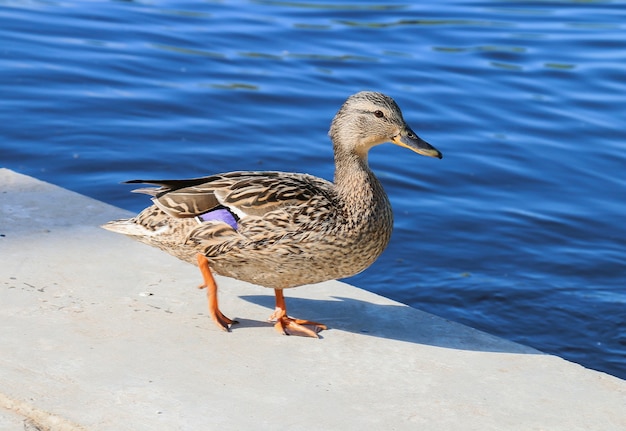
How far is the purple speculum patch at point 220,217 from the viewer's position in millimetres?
4789

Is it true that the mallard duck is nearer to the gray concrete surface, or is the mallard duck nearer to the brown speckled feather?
the brown speckled feather

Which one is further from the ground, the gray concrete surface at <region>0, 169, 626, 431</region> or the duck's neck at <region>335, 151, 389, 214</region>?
the duck's neck at <region>335, 151, 389, 214</region>

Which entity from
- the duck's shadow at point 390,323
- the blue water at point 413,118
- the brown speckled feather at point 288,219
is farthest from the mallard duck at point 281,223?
the blue water at point 413,118

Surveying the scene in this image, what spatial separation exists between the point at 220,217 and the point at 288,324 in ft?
1.82

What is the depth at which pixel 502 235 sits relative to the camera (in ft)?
24.7

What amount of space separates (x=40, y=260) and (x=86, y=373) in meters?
1.16

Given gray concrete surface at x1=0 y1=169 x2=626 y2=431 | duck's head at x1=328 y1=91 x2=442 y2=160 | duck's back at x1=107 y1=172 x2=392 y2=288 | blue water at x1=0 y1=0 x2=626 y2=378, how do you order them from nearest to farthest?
gray concrete surface at x1=0 y1=169 x2=626 y2=431 → duck's back at x1=107 y1=172 x2=392 y2=288 → duck's head at x1=328 y1=91 x2=442 y2=160 → blue water at x1=0 y1=0 x2=626 y2=378

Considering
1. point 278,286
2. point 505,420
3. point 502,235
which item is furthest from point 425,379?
point 502,235

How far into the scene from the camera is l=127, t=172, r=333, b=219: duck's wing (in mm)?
4781

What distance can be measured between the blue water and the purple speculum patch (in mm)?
1991

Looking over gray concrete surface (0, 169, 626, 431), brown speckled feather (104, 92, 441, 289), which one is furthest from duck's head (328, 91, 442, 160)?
gray concrete surface (0, 169, 626, 431)

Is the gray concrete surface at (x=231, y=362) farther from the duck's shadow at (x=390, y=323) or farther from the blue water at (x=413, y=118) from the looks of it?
the blue water at (x=413, y=118)

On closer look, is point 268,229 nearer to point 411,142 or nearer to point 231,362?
point 231,362

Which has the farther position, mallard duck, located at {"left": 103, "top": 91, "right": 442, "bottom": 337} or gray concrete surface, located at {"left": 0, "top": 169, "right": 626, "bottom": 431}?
mallard duck, located at {"left": 103, "top": 91, "right": 442, "bottom": 337}
